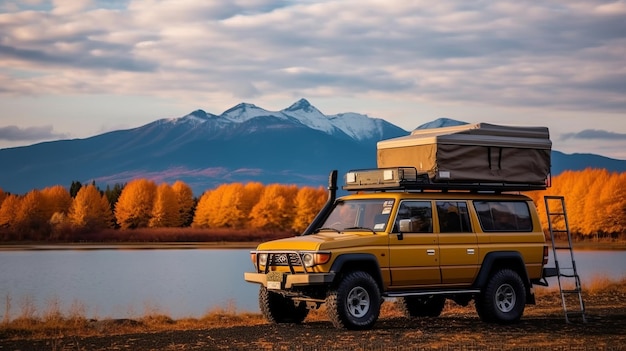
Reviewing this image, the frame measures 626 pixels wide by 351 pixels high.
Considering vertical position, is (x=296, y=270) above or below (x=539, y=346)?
above

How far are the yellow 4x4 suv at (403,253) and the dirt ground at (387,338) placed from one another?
1.75ft

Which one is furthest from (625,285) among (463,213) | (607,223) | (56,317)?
(607,223)

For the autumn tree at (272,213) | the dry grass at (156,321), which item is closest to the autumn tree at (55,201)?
the autumn tree at (272,213)

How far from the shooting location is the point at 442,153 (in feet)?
55.0

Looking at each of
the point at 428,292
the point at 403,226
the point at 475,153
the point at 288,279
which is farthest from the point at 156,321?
the point at 475,153

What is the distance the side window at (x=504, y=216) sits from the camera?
17.5 m

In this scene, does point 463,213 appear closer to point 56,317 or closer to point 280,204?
point 56,317

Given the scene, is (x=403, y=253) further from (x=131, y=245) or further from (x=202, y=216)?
(x=202, y=216)

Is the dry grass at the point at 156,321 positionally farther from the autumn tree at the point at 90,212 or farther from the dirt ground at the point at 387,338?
the autumn tree at the point at 90,212

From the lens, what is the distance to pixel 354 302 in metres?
15.8

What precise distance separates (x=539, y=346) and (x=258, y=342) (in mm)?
4374

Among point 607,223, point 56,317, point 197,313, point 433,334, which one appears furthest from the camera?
point 607,223

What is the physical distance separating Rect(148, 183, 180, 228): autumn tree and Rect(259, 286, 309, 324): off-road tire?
412 ft

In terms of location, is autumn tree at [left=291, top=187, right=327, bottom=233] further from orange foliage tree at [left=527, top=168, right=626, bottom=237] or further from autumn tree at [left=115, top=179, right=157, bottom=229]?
orange foliage tree at [left=527, top=168, right=626, bottom=237]
